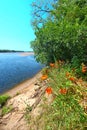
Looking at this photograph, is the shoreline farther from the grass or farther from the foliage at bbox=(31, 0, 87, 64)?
the grass

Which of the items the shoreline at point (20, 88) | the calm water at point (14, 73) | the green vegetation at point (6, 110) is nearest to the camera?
the green vegetation at point (6, 110)

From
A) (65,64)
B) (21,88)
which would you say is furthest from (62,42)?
(21,88)

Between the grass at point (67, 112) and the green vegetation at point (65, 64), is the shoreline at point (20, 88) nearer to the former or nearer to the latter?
the green vegetation at point (65, 64)

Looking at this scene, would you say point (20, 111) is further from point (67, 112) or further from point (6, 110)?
point (67, 112)

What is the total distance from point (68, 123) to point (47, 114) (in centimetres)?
133

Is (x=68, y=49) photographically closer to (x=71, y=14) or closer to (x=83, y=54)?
(x=83, y=54)

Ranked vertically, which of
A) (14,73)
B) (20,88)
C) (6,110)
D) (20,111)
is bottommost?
(14,73)

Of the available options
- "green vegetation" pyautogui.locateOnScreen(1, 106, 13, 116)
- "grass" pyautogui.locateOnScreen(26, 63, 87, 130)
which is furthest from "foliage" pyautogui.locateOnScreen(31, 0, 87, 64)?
"grass" pyautogui.locateOnScreen(26, 63, 87, 130)

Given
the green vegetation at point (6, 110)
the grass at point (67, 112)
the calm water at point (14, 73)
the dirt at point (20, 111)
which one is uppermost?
the grass at point (67, 112)

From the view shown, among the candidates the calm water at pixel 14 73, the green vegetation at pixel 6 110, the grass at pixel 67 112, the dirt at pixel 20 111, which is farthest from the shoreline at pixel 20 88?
the grass at pixel 67 112

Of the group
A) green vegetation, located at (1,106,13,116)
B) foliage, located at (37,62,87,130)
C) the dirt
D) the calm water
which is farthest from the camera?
the calm water

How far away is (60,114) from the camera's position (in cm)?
782

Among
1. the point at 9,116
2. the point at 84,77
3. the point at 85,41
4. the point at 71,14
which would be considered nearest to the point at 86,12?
the point at 71,14

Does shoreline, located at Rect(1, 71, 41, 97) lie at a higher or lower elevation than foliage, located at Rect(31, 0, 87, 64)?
lower
